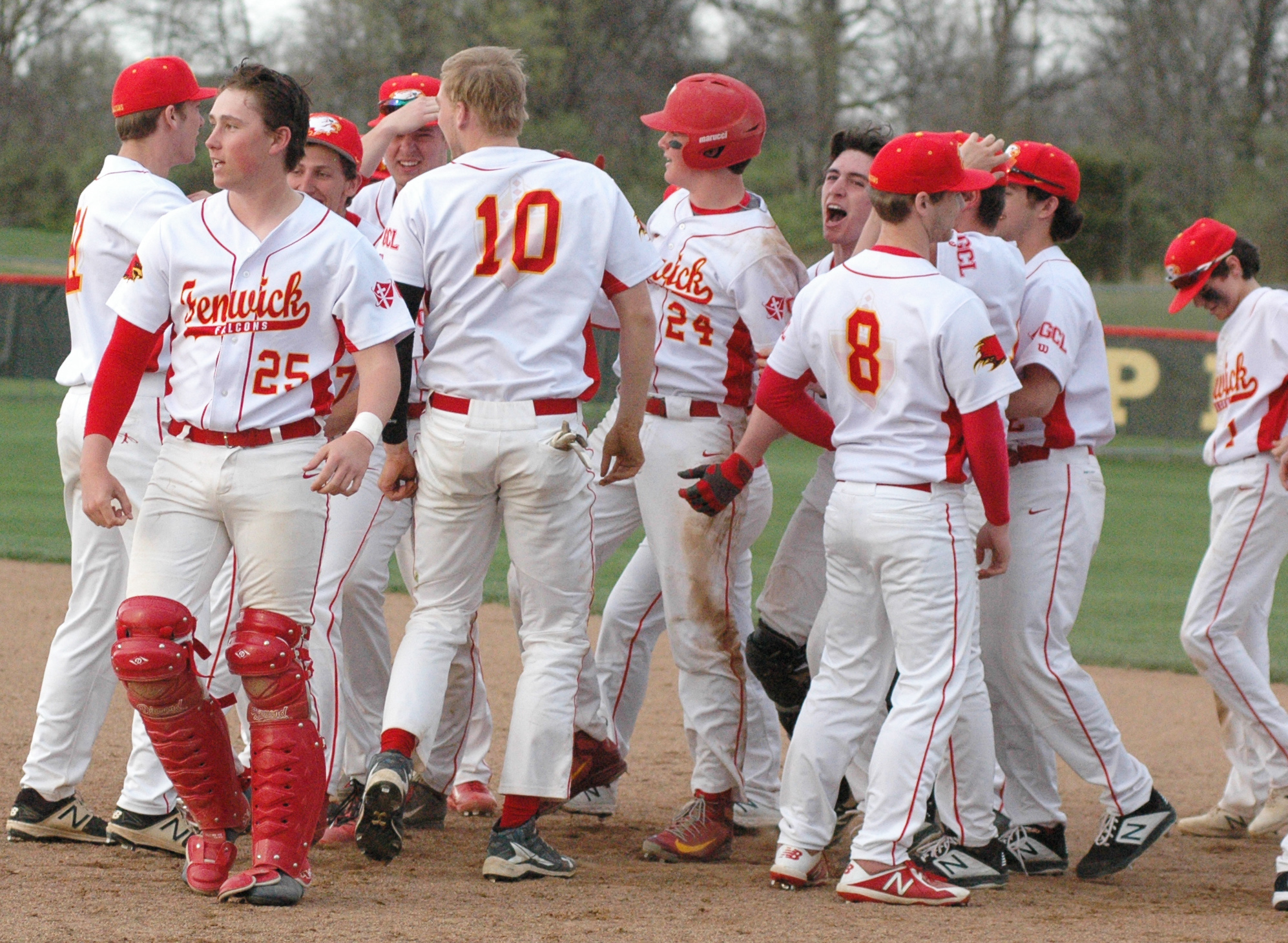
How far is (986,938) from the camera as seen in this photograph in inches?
138

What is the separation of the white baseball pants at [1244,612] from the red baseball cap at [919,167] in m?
1.92

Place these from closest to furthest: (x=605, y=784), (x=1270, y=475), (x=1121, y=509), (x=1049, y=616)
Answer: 1. (x=1049, y=616)
2. (x=605, y=784)
3. (x=1270, y=475)
4. (x=1121, y=509)

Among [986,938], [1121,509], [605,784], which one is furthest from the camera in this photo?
[1121,509]

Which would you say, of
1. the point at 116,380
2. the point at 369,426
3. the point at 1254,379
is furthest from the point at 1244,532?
the point at 116,380

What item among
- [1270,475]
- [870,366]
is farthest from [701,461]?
[1270,475]

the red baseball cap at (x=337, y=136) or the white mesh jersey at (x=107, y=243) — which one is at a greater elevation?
the red baseball cap at (x=337, y=136)

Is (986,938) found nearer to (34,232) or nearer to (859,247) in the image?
(859,247)

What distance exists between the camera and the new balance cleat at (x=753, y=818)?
4766mm

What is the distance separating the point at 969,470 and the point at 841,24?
25762 mm

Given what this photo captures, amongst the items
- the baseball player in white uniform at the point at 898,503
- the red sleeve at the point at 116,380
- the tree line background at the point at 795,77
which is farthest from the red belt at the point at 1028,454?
the tree line background at the point at 795,77

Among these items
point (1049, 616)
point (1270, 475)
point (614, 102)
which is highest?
point (614, 102)

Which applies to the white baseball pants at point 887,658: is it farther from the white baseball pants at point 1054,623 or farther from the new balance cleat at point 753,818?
the new balance cleat at point 753,818

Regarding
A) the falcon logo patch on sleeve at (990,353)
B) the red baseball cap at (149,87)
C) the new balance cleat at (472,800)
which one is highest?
the red baseball cap at (149,87)

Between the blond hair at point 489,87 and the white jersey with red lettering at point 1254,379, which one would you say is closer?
the blond hair at point 489,87
